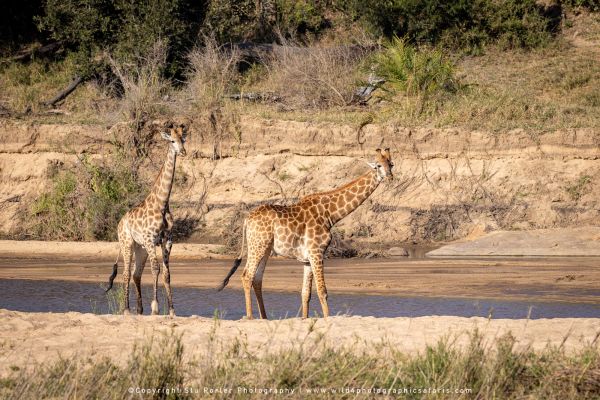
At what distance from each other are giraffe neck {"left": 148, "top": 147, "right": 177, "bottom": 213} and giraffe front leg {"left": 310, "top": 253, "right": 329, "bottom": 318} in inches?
88.1

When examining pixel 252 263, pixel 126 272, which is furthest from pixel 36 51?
pixel 252 263

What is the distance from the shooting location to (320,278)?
476 inches

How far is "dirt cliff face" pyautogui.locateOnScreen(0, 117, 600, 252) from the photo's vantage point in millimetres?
21266

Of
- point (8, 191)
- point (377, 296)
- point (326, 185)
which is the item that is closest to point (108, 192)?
Answer: point (8, 191)

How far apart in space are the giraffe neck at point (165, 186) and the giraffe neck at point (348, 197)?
2091mm

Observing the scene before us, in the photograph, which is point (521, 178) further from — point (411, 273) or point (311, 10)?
point (311, 10)

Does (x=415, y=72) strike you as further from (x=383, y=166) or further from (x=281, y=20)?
(x=281, y=20)

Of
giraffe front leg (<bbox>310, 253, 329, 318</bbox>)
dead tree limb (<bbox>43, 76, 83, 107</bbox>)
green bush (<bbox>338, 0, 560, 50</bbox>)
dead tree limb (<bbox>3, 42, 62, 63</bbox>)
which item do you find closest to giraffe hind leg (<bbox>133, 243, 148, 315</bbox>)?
giraffe front leg (<bbox>310, 253, 329, 318</bbox>)

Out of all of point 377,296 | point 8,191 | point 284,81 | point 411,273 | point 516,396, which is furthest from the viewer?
point 284,81

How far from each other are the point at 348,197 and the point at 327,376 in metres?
5.55

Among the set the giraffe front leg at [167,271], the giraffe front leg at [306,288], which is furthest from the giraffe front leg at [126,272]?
the giraffe front leg at [306,288]

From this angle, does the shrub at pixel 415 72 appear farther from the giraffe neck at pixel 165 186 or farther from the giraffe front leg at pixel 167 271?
the giraffe front leg at pixel 167 271

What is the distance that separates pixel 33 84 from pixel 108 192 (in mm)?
9841

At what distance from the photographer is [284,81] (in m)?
26.6
